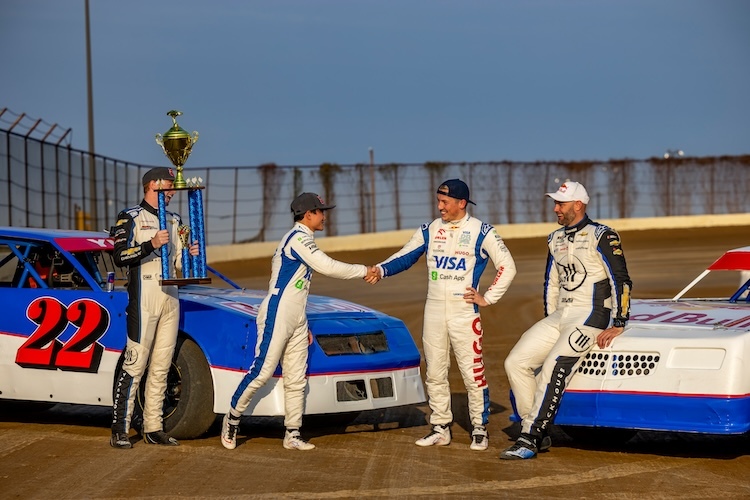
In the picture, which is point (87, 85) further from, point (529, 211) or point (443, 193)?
point (443, 193)

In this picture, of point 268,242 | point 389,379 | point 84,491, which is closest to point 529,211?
point 268,242

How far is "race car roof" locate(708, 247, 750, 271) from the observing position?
374 inches

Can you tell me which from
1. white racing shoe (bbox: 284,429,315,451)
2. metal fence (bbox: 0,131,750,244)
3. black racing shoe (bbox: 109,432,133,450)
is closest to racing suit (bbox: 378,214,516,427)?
white racing shoe (bbox: 284,429,315,451)

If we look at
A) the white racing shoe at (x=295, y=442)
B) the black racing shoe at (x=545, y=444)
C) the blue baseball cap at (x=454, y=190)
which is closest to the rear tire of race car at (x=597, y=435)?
the black racing shoe at (x=545, y=444)

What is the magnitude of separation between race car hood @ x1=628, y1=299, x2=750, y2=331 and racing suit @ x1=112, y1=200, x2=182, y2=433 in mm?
3032

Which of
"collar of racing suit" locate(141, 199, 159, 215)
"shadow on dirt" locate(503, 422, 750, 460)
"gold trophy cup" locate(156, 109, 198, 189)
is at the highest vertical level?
"gold trophy cup" locate(156, 109, 198, 189)

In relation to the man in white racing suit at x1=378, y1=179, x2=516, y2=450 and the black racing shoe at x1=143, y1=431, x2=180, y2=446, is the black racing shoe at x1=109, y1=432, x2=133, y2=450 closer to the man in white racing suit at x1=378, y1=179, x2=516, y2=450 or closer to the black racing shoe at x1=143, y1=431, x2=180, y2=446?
the black racing shoe at x1=143, y1=431, x2=180, y2=446

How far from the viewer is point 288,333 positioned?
8133mm

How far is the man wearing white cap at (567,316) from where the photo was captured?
7.80 meters

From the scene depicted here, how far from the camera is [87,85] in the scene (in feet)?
93.3

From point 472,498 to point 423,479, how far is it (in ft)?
1.88

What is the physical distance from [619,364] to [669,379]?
365 millimetres

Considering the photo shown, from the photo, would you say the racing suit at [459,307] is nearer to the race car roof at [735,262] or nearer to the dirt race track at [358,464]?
the dirt race track at [358,464]

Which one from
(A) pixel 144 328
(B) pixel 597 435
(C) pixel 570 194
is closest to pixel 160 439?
(A) pixel 144 328
